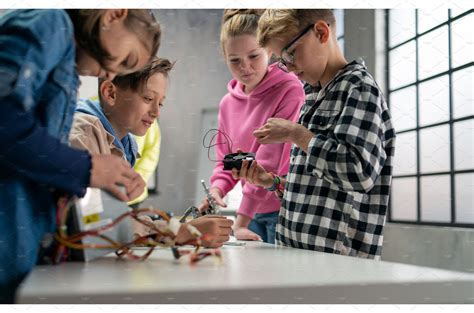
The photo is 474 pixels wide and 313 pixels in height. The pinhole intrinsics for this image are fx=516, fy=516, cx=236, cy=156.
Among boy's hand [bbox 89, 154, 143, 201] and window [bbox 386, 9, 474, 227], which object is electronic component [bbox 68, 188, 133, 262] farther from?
window [bbox 386, 9, 474, 227]

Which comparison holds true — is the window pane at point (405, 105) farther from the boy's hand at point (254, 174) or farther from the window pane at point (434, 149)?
the boy's hand at point (254, 174)

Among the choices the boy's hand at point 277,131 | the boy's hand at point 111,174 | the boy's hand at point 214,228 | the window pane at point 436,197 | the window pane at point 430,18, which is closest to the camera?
the boy's hand at point 111,174

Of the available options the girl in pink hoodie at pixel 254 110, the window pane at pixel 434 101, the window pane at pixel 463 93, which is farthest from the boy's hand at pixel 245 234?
the window pane at pixel 463 93

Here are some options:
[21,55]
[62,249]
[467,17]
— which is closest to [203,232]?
[62,249]

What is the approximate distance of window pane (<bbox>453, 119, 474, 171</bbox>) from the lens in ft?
4.00

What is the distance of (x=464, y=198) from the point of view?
3.89 feet

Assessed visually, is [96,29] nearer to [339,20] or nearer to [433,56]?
[339,20]

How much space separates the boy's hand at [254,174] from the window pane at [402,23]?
0.46 meters

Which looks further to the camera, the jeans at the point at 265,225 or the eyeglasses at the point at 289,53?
the jeans at the point at 265,225

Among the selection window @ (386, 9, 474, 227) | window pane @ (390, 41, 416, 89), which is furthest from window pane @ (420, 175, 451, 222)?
window pane @ (390, 41, 416, 89)

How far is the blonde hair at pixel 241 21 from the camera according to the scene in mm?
1096

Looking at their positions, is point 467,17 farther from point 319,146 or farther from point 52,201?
point 52,201

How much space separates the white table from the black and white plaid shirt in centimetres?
22

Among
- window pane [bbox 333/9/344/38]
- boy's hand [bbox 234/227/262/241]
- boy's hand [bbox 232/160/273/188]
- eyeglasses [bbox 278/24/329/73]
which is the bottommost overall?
boy's hand [bbox 234/227/262/241]
